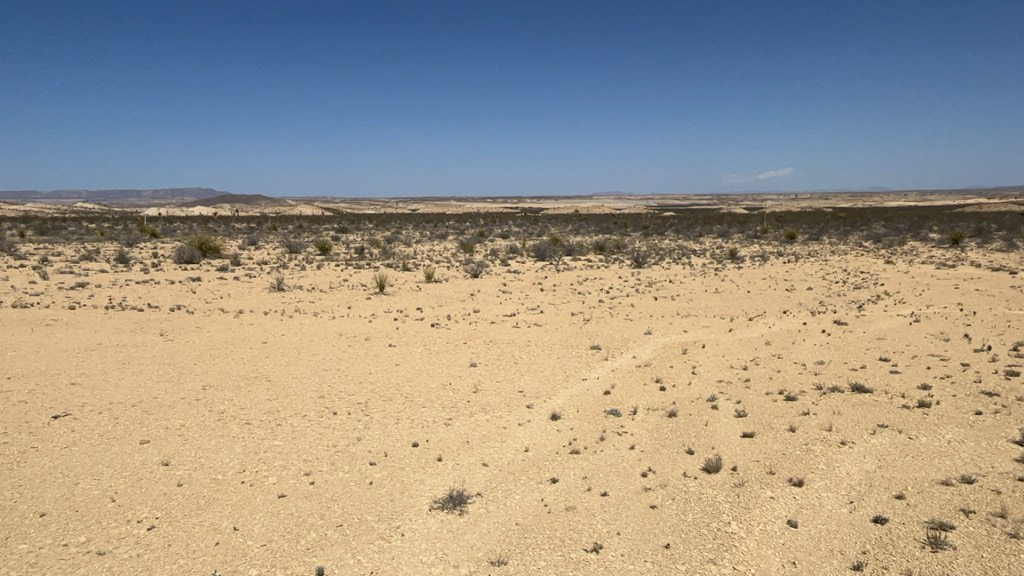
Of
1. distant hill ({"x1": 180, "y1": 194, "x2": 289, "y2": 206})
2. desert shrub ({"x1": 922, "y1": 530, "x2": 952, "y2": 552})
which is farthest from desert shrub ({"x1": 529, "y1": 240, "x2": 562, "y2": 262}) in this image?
distant hill ({"x1": 180, "y1": 194, "x2": 289, "y2": 206})

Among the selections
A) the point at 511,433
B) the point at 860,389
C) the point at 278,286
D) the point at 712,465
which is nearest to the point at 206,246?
the point at 278,286

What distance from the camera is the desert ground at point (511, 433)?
4578 millimetres

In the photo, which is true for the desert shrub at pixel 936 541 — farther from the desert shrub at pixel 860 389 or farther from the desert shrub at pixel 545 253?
the desert shrub at pixel 545 253

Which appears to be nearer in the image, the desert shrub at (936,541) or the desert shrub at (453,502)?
the desert shrub at (936,541)

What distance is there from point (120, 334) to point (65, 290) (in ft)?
19.6

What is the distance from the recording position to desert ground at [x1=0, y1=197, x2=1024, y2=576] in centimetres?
458

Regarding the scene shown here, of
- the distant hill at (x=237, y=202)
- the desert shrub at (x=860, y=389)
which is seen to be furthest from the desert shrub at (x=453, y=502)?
the distant hill at (x=237, y=202)

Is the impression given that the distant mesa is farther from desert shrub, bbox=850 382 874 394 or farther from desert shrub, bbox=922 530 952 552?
desert shrub, bbox=922 530 952 552

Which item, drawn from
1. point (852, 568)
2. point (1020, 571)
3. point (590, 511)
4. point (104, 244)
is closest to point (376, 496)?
point (590, 511)

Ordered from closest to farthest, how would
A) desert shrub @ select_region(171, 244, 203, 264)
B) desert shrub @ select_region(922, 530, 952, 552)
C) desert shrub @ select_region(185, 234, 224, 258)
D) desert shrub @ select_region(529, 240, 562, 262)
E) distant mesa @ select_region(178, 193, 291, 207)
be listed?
1. desert shrub @ select_region(922, 530, 952, 552)
2. desert shrub @ select_region(171, 244, 203, 264)
3. desert shrub @ select_region(185, 234, 224, 258)
4. desert shrub @ select_region(529, 240, 562, 262)
5. distant mesa @ select_region(178, 193, 291, 207)

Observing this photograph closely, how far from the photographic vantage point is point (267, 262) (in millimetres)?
21609

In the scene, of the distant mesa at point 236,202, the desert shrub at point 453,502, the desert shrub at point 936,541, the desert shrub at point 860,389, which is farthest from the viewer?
the distant mesa at point 236,202

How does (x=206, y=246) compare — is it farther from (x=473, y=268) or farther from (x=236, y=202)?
(x=236, y=202)

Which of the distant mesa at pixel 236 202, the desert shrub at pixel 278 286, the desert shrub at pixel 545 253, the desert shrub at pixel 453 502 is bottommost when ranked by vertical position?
the desert shrub at pixel 453 502
